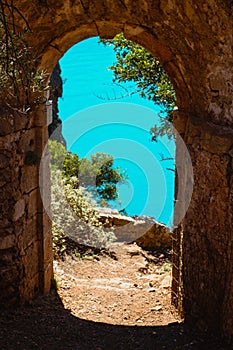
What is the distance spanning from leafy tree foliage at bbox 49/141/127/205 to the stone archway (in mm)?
5454

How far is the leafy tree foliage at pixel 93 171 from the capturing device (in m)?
10.6

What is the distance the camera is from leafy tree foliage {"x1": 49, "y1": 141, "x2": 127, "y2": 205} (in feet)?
34.8

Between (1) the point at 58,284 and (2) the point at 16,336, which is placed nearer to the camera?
(2) the point at 16,336

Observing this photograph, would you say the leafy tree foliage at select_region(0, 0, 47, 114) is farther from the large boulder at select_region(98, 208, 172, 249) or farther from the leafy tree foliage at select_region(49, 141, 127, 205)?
the leafy tree foliage at select_region(49, 141, 127, 205)

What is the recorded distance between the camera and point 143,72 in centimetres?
732

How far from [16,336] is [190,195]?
85.3 inches

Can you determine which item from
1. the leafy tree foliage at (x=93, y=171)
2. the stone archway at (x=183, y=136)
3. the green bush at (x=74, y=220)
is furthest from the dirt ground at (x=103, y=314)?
the leafy tree foliage at (x=93, y=171)

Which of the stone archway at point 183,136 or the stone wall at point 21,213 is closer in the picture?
the stone archway at point 183,136

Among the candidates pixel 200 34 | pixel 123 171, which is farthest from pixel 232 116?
pixel 123 171

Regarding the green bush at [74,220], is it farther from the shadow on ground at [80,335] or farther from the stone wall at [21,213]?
the shadow on ground at [80,335]

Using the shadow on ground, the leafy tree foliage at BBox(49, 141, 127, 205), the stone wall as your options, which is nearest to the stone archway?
the stone wall

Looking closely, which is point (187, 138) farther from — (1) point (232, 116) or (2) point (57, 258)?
(2) point (57, 258)

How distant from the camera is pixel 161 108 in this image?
786cm

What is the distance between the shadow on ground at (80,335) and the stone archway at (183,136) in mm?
187
